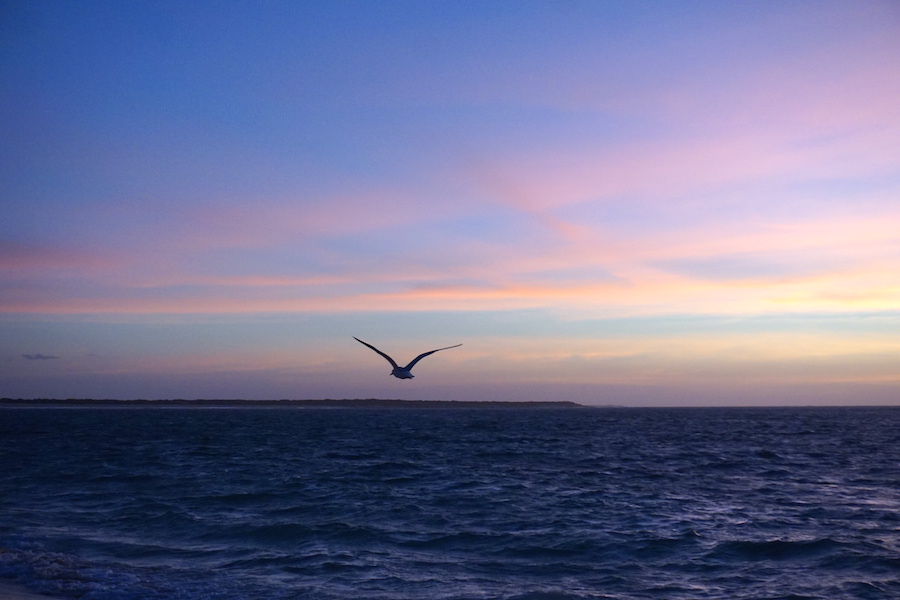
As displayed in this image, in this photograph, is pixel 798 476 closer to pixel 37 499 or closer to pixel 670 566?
pixel 670 566

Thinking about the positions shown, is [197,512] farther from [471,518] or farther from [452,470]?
[452,470]

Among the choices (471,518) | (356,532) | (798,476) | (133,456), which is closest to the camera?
(356,532)

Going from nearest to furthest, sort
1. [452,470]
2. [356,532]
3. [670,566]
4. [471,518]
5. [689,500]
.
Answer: [670,566] < [356,532] < [471,518] < [689,500] < [452,470]

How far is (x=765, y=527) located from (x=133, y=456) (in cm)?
3116

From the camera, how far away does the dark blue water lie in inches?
556

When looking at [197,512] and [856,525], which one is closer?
[856,525]

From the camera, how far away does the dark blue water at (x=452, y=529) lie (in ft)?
46.3

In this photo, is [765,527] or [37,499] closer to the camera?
[765,527]

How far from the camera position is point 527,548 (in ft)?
55.8

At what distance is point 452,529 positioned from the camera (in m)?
19.0

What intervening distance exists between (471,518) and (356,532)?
3.29 meters

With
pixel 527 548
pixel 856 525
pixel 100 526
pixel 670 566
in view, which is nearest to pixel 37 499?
pixel 100 526

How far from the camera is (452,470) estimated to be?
3203cm

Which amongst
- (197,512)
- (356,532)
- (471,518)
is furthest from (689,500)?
(197,512)
